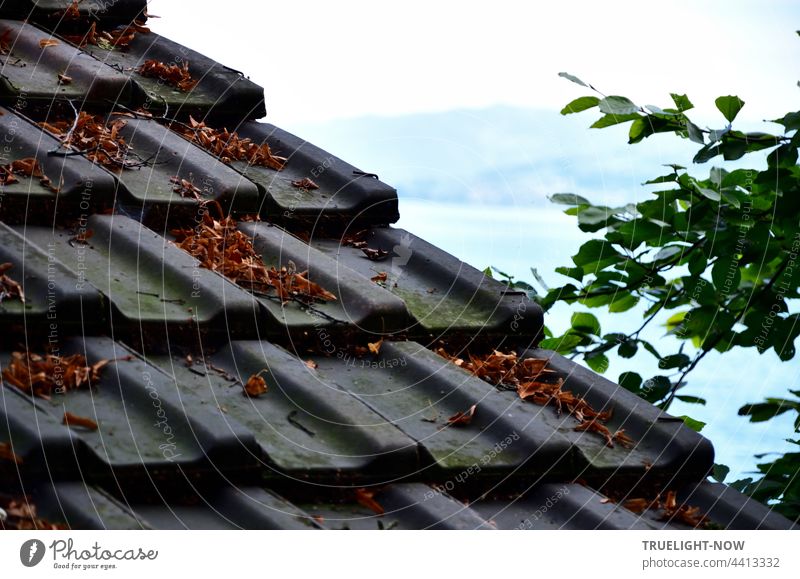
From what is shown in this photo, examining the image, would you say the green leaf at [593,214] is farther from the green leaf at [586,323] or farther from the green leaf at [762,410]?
the green leaf at [762,410]

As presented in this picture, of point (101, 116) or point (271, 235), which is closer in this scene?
point (271, 235)

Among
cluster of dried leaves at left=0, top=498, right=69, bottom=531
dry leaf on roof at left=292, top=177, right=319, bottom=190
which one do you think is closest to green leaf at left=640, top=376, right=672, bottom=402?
dry leaf on roof at left=292, top=177, right=319, bottom=190

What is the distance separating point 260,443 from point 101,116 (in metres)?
1.09

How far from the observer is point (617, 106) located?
2.27 metres

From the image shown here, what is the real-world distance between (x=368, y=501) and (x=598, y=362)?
1438mm

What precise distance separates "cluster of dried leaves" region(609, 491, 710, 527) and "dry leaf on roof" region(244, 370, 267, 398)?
65cm

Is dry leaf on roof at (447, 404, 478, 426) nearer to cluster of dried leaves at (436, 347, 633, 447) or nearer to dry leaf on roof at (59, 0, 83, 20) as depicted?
cluster of dried leaves at (436, 347, 633, 447)

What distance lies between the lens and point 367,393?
157 centimetres

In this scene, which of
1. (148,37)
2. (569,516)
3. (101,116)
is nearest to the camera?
(569,516)

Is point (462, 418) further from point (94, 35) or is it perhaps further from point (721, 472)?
point (94, 35)

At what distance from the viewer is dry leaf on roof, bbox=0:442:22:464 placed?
3.62ft

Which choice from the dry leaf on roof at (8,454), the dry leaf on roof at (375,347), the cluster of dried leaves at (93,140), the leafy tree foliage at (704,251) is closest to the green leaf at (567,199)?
the leafy tree foliage at (704,251)
